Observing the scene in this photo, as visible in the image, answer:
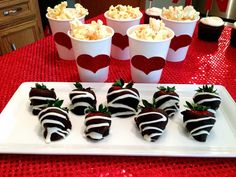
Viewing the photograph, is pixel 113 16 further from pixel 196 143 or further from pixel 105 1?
pixel 105 1

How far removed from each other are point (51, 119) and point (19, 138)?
0.10m

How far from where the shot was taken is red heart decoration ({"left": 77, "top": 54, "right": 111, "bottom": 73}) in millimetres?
831

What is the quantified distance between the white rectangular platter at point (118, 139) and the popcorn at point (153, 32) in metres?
0.26

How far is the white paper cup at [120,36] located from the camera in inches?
37.6

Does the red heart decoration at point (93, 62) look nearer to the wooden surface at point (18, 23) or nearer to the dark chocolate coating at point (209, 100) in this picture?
the dark chocolate coating at point (209, 100)

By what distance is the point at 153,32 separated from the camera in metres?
0.82

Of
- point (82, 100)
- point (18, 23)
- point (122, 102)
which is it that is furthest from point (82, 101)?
point (18, 23)

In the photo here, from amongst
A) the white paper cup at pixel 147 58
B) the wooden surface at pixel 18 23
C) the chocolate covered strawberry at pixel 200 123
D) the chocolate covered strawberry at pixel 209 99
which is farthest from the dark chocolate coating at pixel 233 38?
the wooden surface at pixel 18 23

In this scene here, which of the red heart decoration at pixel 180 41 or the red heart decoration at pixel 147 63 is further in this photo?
the red heart decoration at pixel 180 41

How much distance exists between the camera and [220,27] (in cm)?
117

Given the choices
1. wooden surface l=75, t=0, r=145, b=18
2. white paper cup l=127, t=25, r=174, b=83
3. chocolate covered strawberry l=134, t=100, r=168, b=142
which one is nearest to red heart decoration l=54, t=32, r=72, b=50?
white paper cup l=127, t=25, r=174, b=83

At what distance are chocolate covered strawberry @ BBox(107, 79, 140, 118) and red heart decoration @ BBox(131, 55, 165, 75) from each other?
6.5 inches

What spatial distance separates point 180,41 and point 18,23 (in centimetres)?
155

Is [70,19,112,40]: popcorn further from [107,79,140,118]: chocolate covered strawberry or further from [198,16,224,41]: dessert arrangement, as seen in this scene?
[198,16,224,41]: dessert arrangement
